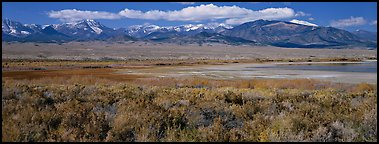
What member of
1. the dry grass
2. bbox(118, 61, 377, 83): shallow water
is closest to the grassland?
the dry grass

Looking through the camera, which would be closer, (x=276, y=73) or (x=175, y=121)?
(x=175, y=121)

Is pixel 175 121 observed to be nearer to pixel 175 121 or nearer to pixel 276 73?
pixel 175 121

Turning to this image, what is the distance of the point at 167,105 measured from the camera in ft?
36.6

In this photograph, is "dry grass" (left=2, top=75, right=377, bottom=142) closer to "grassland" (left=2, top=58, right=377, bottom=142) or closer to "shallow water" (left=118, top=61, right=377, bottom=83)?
"grassland" (left=2, top=58, right=377, bottom=142)

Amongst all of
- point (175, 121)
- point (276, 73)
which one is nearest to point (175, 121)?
point (175, 121)

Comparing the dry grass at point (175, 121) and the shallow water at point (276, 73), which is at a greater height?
the dry grass at point (175, 121)

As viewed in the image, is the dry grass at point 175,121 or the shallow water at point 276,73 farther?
the shallow water at point 276,73

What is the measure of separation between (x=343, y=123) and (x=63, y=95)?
7887mm

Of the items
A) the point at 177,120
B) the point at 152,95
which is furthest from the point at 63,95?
the point at 177,120

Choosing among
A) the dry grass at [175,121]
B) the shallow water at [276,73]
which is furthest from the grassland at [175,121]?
the shallow water at [276,73]

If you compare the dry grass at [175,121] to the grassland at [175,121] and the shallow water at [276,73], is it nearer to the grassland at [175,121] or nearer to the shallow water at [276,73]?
the grassland at [175,121]

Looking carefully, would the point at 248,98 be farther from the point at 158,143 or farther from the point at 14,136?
the point at 14,136

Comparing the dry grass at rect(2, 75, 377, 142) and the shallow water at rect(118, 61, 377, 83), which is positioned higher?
the dry grass at rect(2, 75, 377, 142)

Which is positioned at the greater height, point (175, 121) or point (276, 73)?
point (175, 121)
